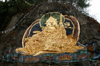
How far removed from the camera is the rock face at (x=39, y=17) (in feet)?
20.3

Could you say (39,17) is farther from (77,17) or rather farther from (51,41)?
(77,17)

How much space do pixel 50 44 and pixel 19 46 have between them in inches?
76.9

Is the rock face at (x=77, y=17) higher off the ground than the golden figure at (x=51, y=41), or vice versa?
the rock face at (x=77, y=17)

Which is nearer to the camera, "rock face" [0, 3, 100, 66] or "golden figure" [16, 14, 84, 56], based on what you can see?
"golden figure" [16, 14, 84, 56]

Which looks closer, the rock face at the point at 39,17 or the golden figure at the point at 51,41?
the golden figure at the point at 51,41

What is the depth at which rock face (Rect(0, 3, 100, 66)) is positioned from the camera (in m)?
6.18

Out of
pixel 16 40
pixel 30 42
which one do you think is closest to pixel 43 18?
pixel 30 42

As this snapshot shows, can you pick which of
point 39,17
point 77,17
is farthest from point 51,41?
point 77,17

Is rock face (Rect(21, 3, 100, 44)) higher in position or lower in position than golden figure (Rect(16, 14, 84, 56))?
higher

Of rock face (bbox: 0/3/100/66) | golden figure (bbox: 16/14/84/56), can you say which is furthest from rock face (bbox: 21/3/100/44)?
golden figure (bbox: 16/14/84/56)

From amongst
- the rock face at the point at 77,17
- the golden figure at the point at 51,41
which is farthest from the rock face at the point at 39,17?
the golden figure at the point at 51,41

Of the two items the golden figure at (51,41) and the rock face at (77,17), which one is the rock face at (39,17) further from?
the golden figure at (51,41)

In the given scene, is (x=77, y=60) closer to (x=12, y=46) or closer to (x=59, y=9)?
(x=59, y=9)

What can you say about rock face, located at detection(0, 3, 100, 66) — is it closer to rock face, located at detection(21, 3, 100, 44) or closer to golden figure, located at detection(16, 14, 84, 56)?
rock face, located at detection(21, 3, 100, 44)
